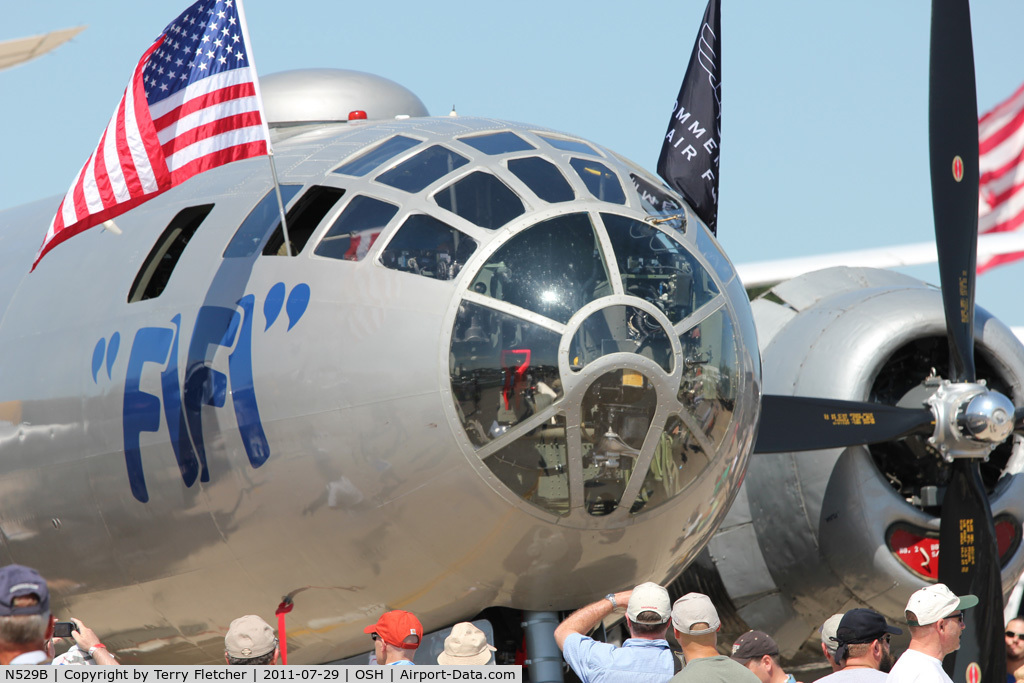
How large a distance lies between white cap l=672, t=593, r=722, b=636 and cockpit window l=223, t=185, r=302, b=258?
308cm

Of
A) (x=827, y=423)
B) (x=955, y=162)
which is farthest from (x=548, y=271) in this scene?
(x=955, y=162)

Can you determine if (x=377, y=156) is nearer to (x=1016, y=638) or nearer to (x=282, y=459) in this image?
(x=282, y=459)

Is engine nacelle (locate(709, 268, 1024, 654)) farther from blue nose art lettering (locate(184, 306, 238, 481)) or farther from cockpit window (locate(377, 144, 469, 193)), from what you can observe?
blue nose art lettering (locate(184, 306, 238, 481))

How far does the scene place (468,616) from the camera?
6941 millimetres

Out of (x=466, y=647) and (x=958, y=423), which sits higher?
(x=466, y=647)

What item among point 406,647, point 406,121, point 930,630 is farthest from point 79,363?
point 930,630

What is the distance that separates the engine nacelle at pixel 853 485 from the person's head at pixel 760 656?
520 centimetres

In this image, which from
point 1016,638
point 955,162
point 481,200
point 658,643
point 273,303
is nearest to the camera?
point 658,643

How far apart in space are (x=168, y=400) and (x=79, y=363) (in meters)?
0.83

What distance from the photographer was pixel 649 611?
209 inches

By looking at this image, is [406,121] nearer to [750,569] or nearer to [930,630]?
[930,630]

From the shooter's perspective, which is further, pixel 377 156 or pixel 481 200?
pixel 377 156

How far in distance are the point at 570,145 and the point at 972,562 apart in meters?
5.29

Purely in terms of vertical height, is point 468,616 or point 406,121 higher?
point 406,121
